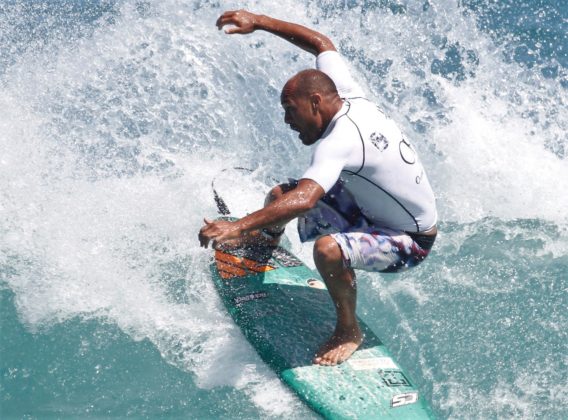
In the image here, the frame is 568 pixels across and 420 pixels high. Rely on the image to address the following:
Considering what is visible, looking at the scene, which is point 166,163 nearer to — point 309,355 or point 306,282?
point 306,282

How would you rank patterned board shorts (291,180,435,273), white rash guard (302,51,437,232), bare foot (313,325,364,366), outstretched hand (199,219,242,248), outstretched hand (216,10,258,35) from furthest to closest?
1. outstretched hand (216,10,258,35)
2. bare foot (313,325,364,366)
3. patterned board shorts (291,180,435,273)
4. white rash guard (302,51,437,232)
5. outstretched hand (199,219,242,248)

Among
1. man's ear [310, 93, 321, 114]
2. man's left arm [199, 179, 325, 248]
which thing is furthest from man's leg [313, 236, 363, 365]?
man's ear [310, 93, 321, 114]

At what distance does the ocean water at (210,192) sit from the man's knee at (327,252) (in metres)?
0.83

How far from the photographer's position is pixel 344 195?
4309 millimetres

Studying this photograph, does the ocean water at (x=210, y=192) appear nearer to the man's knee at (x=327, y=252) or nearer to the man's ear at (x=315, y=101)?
the man's knee at (x=327, y=252)

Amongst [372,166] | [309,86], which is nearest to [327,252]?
[372,166]

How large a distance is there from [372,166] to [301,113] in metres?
0.47

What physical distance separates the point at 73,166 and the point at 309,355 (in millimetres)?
2793

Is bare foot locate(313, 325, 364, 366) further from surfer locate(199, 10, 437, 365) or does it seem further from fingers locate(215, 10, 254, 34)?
fingers locate(215, 10, 254, 34)

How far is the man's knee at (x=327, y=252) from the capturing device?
13.3 ft

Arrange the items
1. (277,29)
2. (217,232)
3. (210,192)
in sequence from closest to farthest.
→ (217,232)
(277,29)
(210,192)

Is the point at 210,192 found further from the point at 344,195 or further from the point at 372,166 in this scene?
the point at 372,166

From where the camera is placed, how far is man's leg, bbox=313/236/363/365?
13.3 ft

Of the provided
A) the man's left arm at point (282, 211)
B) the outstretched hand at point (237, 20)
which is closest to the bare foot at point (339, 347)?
the man's left arm at point (282, 211)
